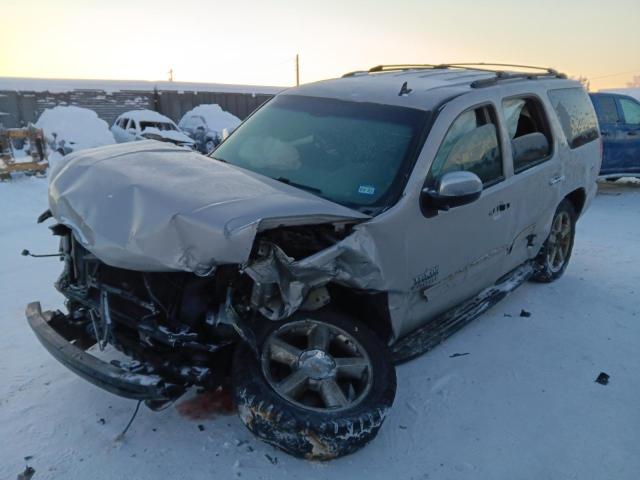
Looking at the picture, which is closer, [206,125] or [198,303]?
[198,303]

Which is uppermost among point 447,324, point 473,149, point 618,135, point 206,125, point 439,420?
point 473,149

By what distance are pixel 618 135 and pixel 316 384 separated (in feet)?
33.1

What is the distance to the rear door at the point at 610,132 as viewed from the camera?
10391mm

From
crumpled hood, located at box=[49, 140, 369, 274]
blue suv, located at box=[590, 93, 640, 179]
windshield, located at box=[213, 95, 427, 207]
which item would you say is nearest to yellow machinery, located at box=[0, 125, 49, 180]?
windshield, located at box=[213, 95, 427, 207]

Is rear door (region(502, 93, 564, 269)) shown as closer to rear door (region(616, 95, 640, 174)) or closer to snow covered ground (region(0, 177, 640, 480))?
snow covered ground (region(0, 177, 640, 480))

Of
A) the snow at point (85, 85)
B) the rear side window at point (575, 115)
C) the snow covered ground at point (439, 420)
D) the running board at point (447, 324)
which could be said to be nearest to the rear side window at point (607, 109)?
the rear side window at point (575, 115)

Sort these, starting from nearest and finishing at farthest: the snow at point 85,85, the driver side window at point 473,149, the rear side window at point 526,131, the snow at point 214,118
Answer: the driver side window at point 473,149 < the rear side window at point 526,131 < the snow at point 214,118 < the snow at point 85,85

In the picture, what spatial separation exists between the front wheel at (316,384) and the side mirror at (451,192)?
82cm

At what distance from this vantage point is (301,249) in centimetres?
282

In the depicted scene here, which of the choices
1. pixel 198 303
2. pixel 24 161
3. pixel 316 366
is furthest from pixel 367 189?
pixel 24 161

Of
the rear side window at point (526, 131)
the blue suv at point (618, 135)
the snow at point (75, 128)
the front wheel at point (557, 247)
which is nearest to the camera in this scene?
the rear side window at point (526, 131)

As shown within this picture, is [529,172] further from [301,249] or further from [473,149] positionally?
[301,249]

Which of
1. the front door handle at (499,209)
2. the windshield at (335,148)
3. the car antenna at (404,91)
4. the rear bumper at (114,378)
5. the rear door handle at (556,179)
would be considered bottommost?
the rear bumper at (114,378)

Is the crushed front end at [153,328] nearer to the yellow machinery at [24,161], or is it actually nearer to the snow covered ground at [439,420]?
the snow covered ground at [439,420]
